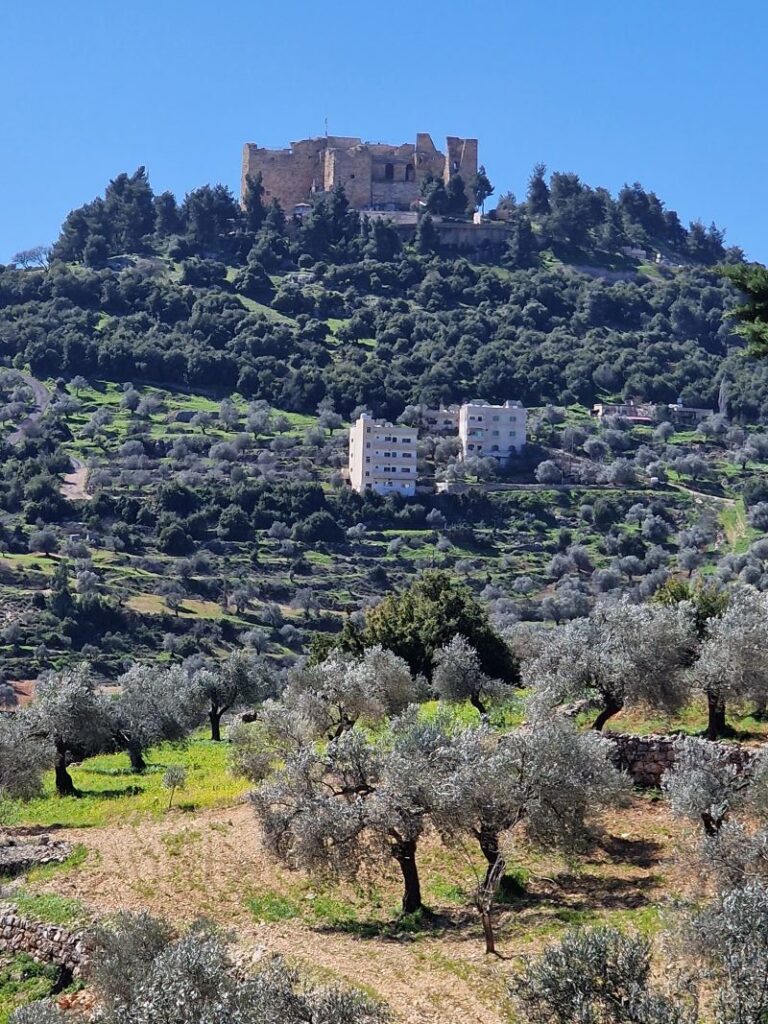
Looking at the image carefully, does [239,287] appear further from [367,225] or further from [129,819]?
[129,819]

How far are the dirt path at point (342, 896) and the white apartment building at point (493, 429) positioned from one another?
69744mm

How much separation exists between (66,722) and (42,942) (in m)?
10.5

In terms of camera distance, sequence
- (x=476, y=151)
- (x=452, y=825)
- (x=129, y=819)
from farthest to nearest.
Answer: (x=476, y=151) < (x=129, y=819) < (x=452, y=825)

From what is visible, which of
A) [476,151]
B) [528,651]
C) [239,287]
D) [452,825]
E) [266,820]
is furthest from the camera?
[476,151]

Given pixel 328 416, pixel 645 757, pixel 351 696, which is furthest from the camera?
pixel 328 416

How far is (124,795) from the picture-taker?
2833cm

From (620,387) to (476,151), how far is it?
38530 mm

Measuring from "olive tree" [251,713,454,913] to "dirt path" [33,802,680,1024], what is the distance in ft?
2.90

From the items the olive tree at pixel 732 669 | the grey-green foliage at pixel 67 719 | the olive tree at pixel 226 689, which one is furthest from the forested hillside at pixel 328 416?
the olive tree at pixel 732 669

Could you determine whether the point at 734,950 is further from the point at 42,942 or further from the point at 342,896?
the point at 42,942

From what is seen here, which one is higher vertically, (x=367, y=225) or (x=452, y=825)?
(x=367, y=225)

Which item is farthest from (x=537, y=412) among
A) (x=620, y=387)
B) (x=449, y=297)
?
(x=449, y=297)

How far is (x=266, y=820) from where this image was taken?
19.8m

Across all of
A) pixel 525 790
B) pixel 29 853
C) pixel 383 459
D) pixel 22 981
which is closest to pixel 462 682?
pixel 29 853
